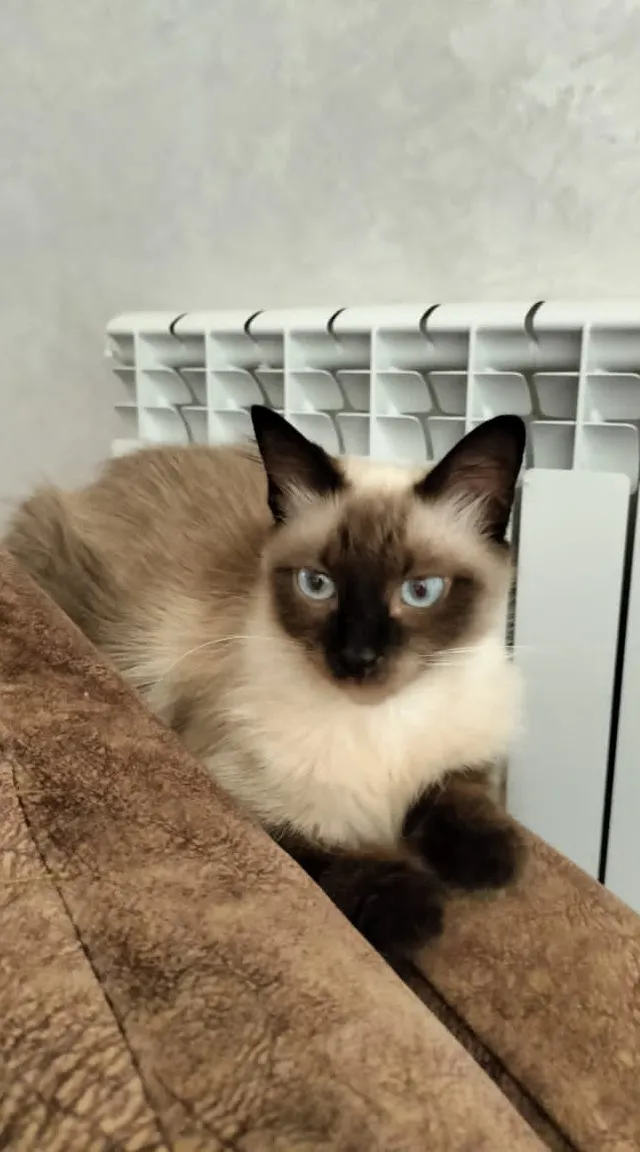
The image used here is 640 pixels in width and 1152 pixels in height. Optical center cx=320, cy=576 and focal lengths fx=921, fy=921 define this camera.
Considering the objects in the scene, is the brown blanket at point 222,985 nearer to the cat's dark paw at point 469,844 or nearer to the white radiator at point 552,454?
the cat's dark paw at point 469,844

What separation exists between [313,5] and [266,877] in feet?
3.78

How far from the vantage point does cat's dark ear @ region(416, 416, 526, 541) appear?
2.56 ft

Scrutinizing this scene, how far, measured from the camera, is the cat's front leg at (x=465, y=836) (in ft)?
2.53

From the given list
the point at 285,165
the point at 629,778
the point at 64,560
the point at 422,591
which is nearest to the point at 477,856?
the point at 422,591

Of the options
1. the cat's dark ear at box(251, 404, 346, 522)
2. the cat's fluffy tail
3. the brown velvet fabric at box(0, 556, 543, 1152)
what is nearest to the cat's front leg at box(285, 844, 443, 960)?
the brown velvet fabric at box(0, 556, 543, 1152)

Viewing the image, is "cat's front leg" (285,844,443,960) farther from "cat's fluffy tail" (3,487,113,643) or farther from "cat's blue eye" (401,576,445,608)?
"cat's fluffy tail" (3,487,113,643)

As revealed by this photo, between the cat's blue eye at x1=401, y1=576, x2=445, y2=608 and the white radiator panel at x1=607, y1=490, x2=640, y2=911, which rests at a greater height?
the cat's blue eye at x1=401, y1=576, x2=445, y2=608

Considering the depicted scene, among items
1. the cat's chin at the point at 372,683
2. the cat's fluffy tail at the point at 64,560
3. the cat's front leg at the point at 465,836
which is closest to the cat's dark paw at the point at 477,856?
the cat's front leg at the point at 465,836

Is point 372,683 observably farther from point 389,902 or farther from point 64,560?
point 64,560

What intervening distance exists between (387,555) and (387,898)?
28 cm

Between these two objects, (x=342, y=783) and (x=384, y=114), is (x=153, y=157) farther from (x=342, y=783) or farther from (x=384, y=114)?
(x=342, y=783)

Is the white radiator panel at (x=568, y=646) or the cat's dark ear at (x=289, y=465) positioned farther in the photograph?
the white radiator panel at (x=568, y=646)

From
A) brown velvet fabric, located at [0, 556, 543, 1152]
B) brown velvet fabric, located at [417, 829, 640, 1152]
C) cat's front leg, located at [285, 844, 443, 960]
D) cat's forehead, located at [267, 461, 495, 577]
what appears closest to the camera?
brown velvet fabric, located at [0, 556, 543, 1152]

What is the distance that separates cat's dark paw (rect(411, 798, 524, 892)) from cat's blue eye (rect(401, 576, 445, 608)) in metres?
0.20
